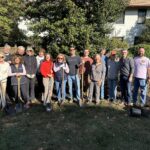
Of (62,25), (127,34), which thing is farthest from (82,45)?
(127,34)

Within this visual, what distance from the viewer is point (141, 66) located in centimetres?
1030

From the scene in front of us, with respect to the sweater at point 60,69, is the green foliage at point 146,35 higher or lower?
higher

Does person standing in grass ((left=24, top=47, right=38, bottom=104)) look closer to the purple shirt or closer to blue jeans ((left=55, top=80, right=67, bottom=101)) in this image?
blue jeans ((left=55, top=80, right=67, bottom=101))

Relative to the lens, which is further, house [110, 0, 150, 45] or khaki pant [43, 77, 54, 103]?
house [110, 0, 150, 45]

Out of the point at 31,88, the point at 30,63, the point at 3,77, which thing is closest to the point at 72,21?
the point at 30,63

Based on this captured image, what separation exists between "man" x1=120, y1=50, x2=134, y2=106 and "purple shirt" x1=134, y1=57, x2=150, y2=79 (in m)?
0.19

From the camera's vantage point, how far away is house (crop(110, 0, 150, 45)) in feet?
98.5

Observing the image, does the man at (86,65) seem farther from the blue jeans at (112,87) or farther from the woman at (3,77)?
the woman at (3,77)

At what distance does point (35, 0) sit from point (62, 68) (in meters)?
3.96

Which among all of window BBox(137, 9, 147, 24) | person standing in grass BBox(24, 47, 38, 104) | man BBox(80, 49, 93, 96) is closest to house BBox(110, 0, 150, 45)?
window BBox(137, 9, 147, 24)

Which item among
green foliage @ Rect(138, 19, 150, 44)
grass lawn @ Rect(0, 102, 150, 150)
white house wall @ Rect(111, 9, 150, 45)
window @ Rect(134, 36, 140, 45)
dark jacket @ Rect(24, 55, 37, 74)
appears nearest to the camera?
grass lawn @ Rect(0, 102, 150, 150)

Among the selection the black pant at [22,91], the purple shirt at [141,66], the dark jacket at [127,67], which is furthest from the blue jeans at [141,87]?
the black pant at [22,91]

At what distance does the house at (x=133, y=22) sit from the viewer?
98.5 feet

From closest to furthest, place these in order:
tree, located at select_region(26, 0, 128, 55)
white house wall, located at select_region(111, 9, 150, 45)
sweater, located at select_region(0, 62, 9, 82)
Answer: sweater, located at select_region(0, 62, 9, 82)
tree, located at select_region(26, 0, 128, 55)
white house wall, located at select_region(111, 9, 150, 45)
